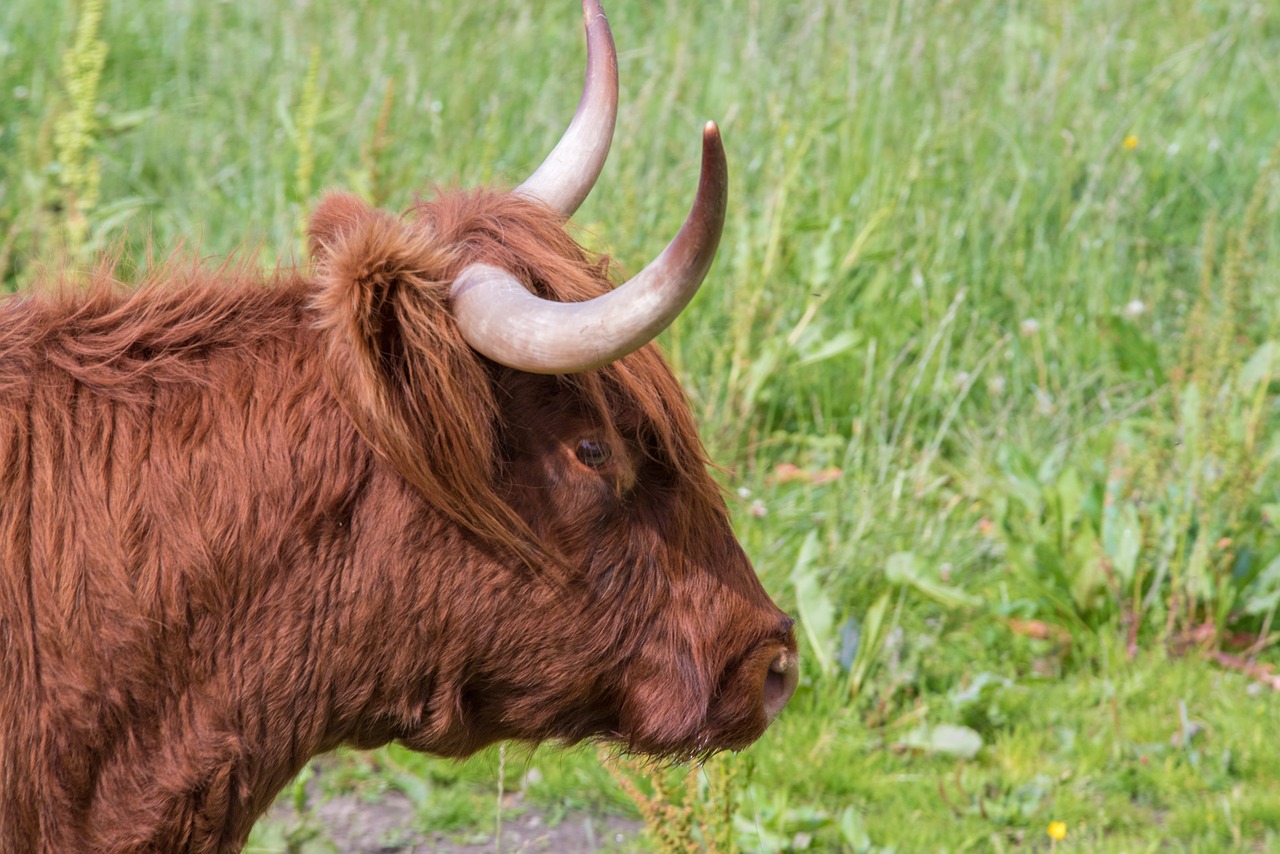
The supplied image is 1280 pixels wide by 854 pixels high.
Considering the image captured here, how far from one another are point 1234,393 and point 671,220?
2.09m

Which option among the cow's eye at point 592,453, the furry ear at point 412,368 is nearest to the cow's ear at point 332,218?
the furry ear at point 412,368

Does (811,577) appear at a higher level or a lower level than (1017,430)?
lower

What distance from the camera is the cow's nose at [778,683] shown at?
8.11 feet

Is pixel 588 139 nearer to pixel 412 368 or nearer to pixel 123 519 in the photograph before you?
pixel 412 368

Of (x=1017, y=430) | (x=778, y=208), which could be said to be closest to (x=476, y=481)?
(x=778, y=208)

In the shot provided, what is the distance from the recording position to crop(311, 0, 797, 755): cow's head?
6.59 ft

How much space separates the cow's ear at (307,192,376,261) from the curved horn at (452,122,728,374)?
289mm

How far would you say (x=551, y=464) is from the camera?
7.22 ft

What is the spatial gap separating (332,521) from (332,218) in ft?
1.76

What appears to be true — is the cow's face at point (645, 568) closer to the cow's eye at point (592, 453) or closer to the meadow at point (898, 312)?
the cow's eye at point (592, 453)

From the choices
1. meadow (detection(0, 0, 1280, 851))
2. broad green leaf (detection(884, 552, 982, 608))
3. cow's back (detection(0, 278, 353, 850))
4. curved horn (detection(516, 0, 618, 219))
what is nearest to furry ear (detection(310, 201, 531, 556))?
cow's back (detection(0, 278, 353, 850))

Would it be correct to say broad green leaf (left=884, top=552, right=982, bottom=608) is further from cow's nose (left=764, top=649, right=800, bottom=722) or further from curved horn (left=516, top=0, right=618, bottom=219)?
curved horn (left=516, top=0, right=618, bottom=219)

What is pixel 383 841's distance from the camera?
136 inches

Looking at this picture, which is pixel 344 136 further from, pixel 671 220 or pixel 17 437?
pixel 17 437
